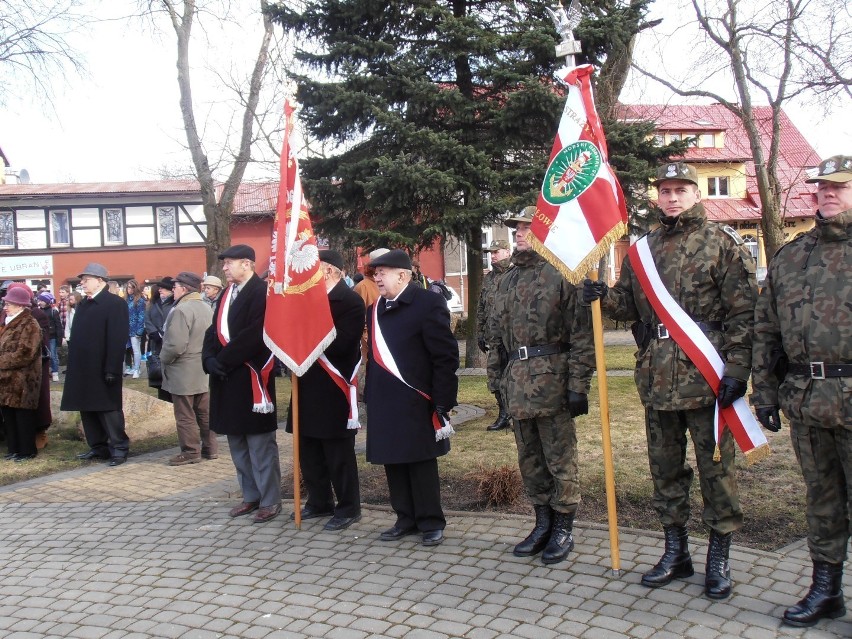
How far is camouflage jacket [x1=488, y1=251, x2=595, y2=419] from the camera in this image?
16.0 feet

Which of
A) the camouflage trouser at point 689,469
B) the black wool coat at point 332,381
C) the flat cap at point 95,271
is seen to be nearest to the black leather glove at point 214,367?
the black wool coat at point 332,381

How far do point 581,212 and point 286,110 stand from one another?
2677 mm

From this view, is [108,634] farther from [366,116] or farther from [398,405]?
[366,116]

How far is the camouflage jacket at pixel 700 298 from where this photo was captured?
14.1 feet

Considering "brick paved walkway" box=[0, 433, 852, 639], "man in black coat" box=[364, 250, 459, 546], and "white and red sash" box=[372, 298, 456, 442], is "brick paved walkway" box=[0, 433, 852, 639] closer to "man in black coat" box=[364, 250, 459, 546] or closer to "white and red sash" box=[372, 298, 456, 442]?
"man in black coat" box=[364, 250, 459, 546]

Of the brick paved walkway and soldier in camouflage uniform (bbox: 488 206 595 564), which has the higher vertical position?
soldier in camouflage uniform (bbox: 488 206 595 564)

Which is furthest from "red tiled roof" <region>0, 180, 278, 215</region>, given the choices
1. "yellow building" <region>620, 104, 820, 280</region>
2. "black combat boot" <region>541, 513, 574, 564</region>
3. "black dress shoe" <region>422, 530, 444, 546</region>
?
"black combat boot" <region>541, 513, 574, 564</region>

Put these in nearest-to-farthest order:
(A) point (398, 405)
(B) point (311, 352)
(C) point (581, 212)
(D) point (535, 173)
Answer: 1. (C) point (581, 212)
2. (A) point (398, 405)
3. (B) point (311, 352)
4. (D) point (535, 173)

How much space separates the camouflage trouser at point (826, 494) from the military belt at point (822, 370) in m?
0.27

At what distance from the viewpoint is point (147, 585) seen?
505 cm

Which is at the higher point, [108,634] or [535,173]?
[535,173]

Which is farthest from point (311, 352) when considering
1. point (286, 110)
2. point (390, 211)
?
point (390, 211)

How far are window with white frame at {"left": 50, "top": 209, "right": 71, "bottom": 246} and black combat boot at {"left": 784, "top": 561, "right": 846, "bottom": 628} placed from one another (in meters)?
40.7

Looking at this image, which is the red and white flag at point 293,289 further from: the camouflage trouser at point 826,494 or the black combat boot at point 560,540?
the camouflage trouser at point 826,494
